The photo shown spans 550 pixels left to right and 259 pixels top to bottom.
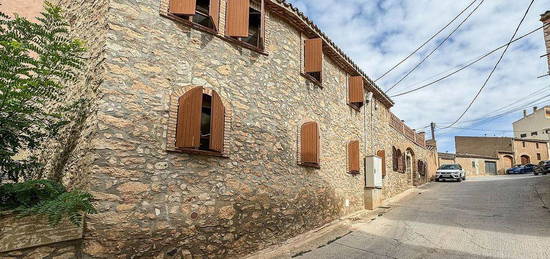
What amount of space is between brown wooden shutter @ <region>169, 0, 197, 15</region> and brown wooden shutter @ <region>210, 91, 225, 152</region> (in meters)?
1.61

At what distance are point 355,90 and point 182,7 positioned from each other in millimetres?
7673

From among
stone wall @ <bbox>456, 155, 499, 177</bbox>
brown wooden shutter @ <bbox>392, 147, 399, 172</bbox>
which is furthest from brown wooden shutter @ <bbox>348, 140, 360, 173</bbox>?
stone wall @ <bbox>456, 155, 499, 177</bbox>

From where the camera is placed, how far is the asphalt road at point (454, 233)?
20.8 ft

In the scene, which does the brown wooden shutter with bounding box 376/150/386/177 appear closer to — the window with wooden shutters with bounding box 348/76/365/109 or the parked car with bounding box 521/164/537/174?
the window with wooden shutters with bounding box 348/76/365/109

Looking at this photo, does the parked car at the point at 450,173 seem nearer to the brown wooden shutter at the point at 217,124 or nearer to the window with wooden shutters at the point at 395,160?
the window with wooden shutters at the point at 395,160

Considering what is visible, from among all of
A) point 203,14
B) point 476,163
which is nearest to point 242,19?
point 203,14

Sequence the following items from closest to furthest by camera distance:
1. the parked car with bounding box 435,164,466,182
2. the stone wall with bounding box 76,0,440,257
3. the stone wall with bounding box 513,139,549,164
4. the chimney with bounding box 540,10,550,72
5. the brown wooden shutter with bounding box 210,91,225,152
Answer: the stone wall with bounding box 76,0,440,257, the brown wooden shutter with bounding box 210,91,225,152, the chimney with bounding box 540,10,550,72, the parked car with bounding box 435,164,466,182, the stone wall with bounding box 513,139,549,164

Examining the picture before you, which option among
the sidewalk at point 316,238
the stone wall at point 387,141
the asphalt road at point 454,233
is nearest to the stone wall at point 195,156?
the sidewalk at point 316,238

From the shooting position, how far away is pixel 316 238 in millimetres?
7969

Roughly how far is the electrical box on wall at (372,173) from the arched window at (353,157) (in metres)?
1.15

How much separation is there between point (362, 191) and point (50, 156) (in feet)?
32.9

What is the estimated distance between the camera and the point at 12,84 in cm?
429

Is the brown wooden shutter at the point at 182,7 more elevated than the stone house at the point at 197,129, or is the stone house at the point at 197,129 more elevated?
the brown wooden shutter at the point at 182,7

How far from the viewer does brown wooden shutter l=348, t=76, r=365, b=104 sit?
11797 mm
